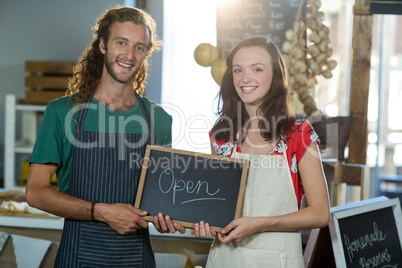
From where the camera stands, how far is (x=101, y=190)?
1614 millimetres

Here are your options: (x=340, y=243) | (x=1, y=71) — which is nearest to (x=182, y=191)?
(x=340, y=243)

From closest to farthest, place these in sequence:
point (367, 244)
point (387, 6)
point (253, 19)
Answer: point (367, 244) < point (387, 6) < point (253, 19)

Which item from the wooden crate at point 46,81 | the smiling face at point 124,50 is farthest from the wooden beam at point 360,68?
the wooden crate at point 46,81

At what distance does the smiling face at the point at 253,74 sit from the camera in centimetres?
155

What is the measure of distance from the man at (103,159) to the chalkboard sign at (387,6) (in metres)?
1.42

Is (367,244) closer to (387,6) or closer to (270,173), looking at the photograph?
(270,173)

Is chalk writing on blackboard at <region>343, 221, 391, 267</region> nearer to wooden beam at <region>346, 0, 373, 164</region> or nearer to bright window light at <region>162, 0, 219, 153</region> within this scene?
wooden beam at <region>346, 0, 373, 164</region>

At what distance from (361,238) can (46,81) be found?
3189 millimetres

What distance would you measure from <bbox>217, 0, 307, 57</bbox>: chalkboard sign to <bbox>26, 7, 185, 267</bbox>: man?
102 centimetres

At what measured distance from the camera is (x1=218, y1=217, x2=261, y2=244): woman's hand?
145 centimetres

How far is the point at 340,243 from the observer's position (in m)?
1.64

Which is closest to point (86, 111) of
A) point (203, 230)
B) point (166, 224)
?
point (166, 224)

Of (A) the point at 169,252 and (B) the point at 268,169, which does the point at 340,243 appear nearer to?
(B) the point at 268,169

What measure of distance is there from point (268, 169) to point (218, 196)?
0.68 ft
